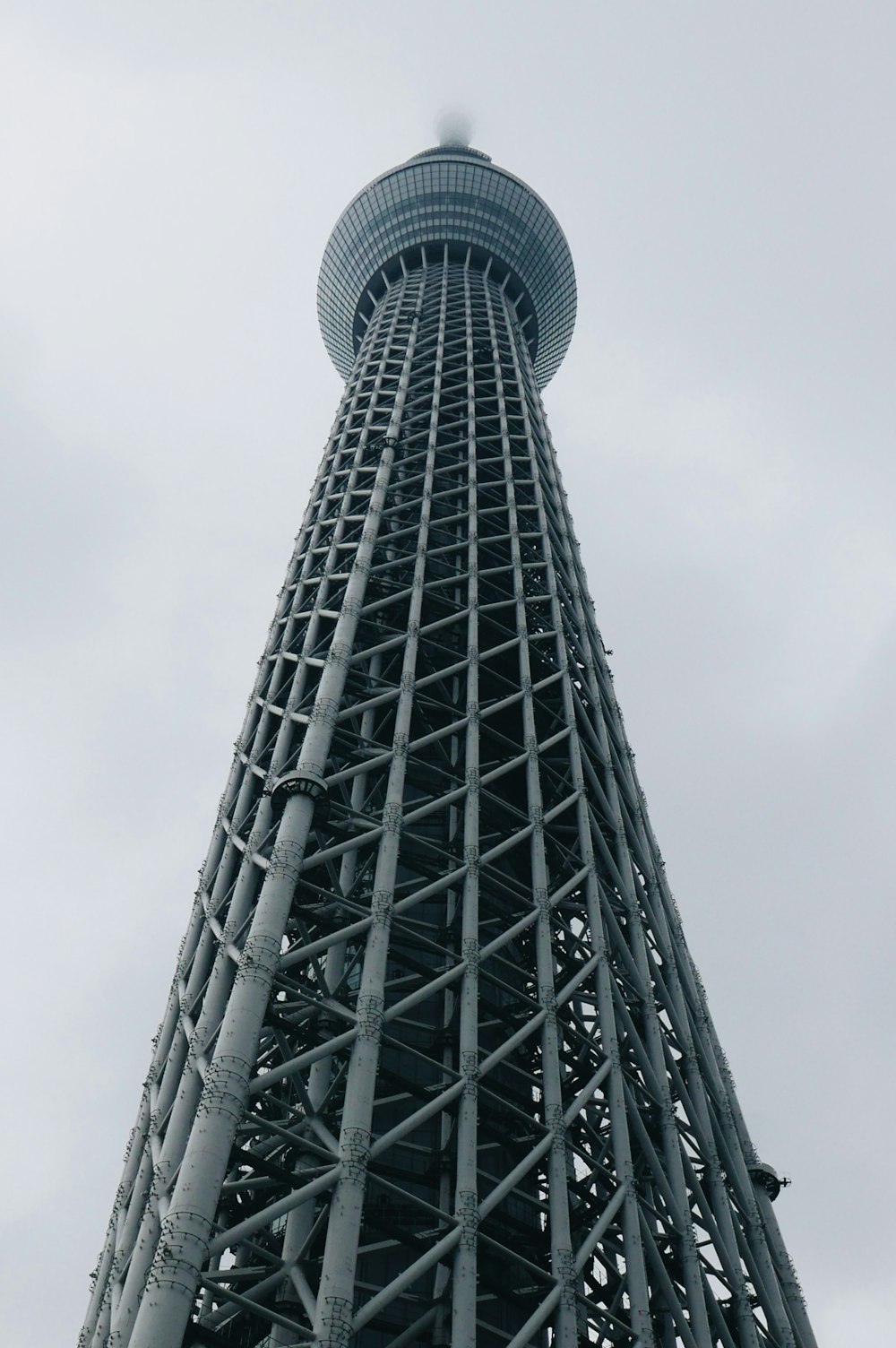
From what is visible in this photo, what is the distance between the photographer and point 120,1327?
90.7ft

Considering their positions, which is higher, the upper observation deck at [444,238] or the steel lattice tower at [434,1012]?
the upper observation deck at [444,238]

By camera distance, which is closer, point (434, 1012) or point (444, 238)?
point (434, 1012)

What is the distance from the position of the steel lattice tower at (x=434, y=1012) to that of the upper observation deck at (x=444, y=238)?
32180 millimetres

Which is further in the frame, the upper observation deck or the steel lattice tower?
the upper observation deck

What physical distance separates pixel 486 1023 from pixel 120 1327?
13.2 m

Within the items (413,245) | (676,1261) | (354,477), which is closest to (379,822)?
(676,1261)

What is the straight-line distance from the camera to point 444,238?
294 ft

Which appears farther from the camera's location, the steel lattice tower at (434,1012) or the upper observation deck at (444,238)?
the upper observation deck at (444,238)

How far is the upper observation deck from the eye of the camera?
8981cm

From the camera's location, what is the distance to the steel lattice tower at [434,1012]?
90.0 feet

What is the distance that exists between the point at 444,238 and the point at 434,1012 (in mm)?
67776

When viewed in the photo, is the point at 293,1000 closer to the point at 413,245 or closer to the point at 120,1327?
the point at 120,1327

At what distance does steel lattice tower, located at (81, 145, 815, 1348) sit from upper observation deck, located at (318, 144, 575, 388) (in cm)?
3218

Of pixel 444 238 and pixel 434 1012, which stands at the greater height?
pixel 444 238
